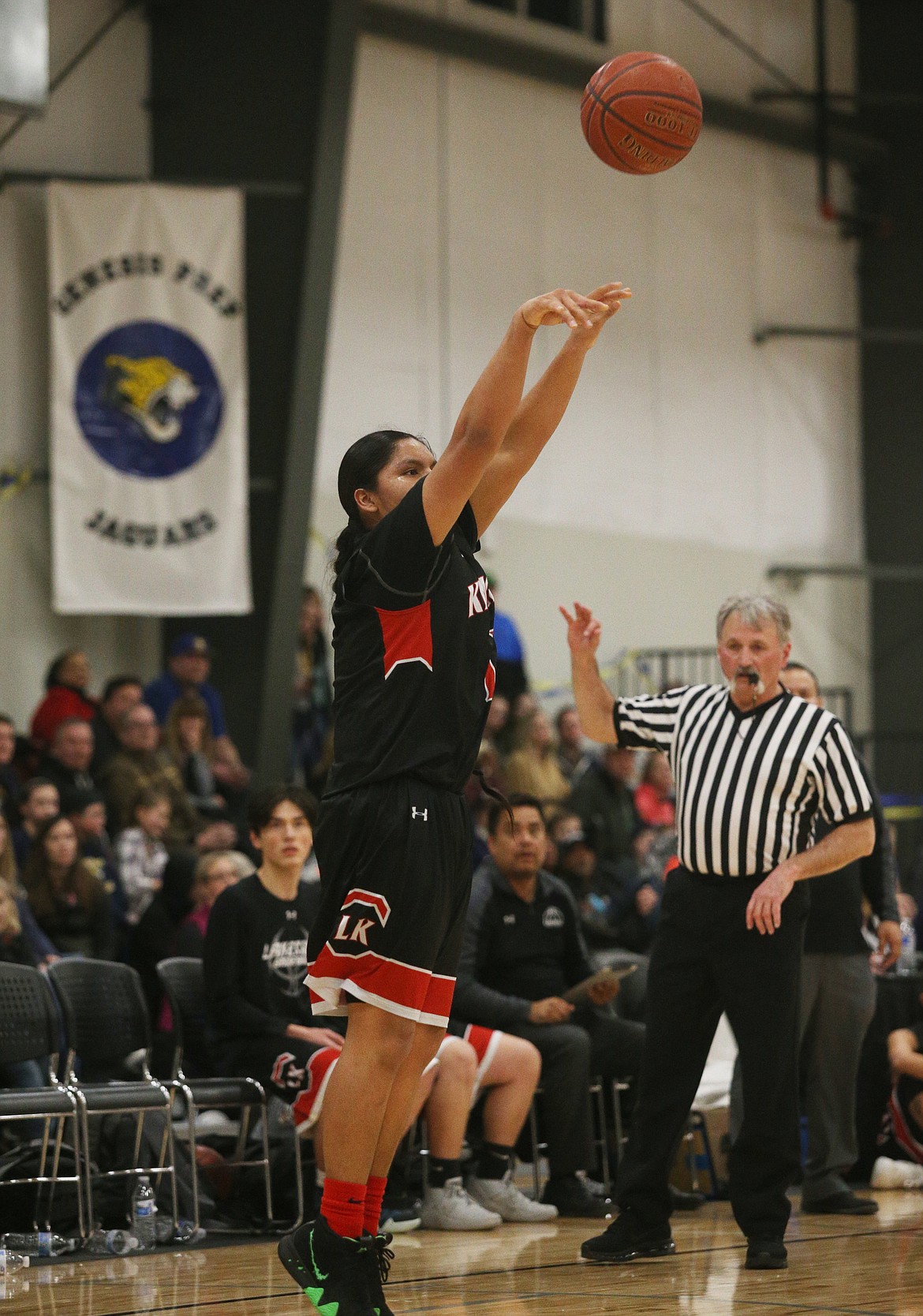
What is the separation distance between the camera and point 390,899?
3.74m

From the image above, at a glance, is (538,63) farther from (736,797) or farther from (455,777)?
(455,777)

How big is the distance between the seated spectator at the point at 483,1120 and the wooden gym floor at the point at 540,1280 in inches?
7.2

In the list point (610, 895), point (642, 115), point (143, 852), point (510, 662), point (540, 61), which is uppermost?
point (540, 61)

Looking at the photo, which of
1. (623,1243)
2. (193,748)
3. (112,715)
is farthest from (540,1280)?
(112,715)

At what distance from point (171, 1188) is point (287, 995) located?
83cm

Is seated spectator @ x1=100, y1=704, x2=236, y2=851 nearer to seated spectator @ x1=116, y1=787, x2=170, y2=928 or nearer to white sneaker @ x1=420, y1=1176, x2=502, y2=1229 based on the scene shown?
seated spectator @ x1=116, y1=787, x2=170, y2=928

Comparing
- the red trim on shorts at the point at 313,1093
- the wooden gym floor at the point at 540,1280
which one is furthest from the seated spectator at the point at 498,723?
the wooden gym floor at the point at 540,1280

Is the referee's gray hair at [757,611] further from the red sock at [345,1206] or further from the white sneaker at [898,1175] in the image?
the white sneaker at [898,1175]

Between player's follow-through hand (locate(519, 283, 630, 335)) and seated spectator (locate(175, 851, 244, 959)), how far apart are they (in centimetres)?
428

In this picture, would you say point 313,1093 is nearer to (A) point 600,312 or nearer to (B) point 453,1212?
(B) point 453,1212

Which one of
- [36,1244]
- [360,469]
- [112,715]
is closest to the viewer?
[360,469]

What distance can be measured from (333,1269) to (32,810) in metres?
5.14

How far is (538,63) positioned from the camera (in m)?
14.3

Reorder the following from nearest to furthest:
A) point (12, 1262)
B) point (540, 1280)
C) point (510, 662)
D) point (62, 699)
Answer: point (540, 1280) → point (12, 1262) → point (62, 699) → point (510, 662)
